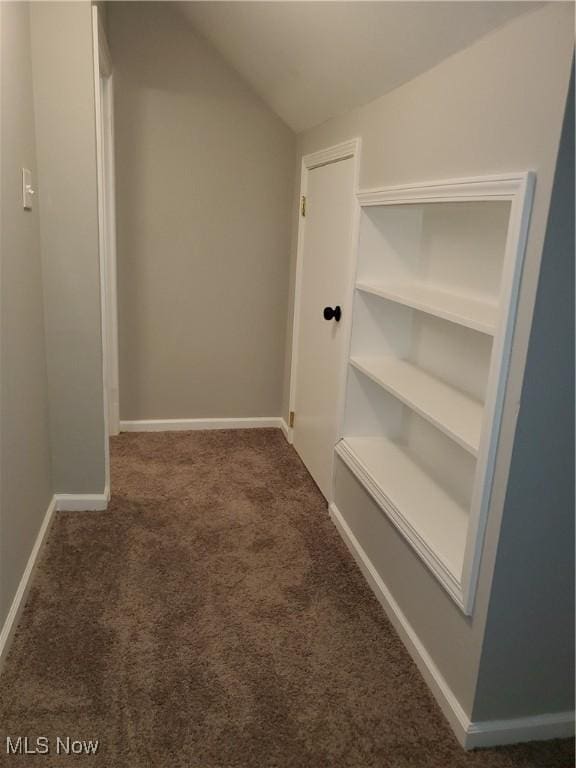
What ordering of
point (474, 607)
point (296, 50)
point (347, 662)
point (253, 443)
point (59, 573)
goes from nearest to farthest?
point (474, 607) → point (347, 662) → point (59, 573) → point (296, 50) → point (253, 443)

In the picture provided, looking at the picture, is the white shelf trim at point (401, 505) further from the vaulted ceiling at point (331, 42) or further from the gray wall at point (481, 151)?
the vaulted ceiling at point (331, 42)

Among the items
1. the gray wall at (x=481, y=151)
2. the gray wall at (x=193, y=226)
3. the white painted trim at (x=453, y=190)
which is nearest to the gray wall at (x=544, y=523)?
the gray wall at (x=481, y=151)

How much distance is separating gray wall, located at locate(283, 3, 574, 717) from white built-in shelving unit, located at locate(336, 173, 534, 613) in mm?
43

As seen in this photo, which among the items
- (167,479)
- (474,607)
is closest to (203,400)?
(167,479)

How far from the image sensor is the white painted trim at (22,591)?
5.89 ft

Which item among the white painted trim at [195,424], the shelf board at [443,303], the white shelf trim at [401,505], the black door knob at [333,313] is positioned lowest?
the white painted trim at [195,424]

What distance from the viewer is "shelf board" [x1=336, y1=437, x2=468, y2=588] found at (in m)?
1.75

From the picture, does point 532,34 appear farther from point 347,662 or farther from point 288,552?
point 288,552

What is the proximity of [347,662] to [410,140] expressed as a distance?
1660 mm

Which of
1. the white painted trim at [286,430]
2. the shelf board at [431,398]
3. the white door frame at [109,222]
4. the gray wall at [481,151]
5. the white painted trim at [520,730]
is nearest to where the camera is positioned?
the gray wall at [481,151]

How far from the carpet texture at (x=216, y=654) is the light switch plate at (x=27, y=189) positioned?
1.31m

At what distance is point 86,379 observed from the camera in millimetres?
2566

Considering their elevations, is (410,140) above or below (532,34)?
below

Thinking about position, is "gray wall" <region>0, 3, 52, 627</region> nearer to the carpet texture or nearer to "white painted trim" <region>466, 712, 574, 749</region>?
the carpet texture
